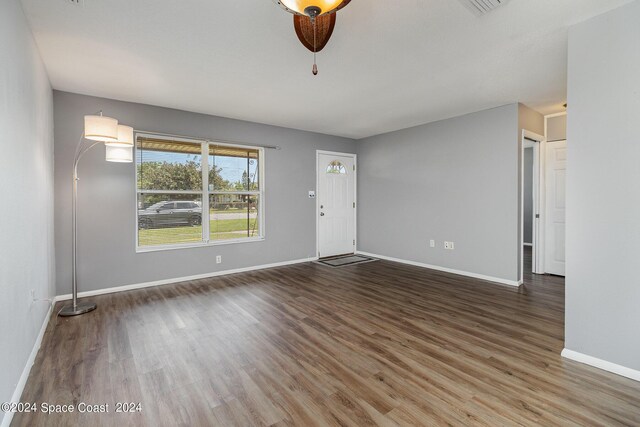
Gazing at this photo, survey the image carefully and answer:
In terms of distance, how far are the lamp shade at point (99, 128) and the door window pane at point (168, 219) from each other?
4.25 ft

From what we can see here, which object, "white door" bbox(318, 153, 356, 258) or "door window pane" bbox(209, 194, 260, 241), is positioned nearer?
"door window pane" bbox(209, 194, 260, 241)

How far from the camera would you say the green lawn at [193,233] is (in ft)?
13.6

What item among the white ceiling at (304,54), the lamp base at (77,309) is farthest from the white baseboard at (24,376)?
the white ceiling at (304,54)

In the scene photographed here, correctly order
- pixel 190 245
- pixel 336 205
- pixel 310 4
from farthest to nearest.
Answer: pixel 336 205 < pixel 190 245 < pixel 310 4

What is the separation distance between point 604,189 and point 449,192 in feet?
8.84

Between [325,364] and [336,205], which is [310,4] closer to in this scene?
[325,364]

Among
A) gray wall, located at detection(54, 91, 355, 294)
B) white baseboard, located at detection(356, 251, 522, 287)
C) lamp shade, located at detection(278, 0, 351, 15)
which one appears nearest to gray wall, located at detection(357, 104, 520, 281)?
white baseboard, located at detection(356, 251, 522, 287)

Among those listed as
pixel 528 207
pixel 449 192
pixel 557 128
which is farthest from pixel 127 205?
pixel 528 207

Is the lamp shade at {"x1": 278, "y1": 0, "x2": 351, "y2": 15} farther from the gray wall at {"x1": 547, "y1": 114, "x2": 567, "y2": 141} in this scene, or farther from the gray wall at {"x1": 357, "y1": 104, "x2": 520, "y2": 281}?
the gray wall at {"x1": 547, "y1": 114, "x2": 567, "y2": 141}

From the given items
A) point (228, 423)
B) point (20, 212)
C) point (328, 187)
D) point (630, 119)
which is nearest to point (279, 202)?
Answer: point (328, 187)

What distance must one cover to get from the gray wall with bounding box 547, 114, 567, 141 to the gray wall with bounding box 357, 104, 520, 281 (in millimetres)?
1130

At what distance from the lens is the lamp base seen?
3070mm

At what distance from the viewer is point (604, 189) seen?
2.10 meters

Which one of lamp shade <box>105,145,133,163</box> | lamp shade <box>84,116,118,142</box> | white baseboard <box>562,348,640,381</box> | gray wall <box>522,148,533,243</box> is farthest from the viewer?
gray wall <box>522,148,533,243</box>
